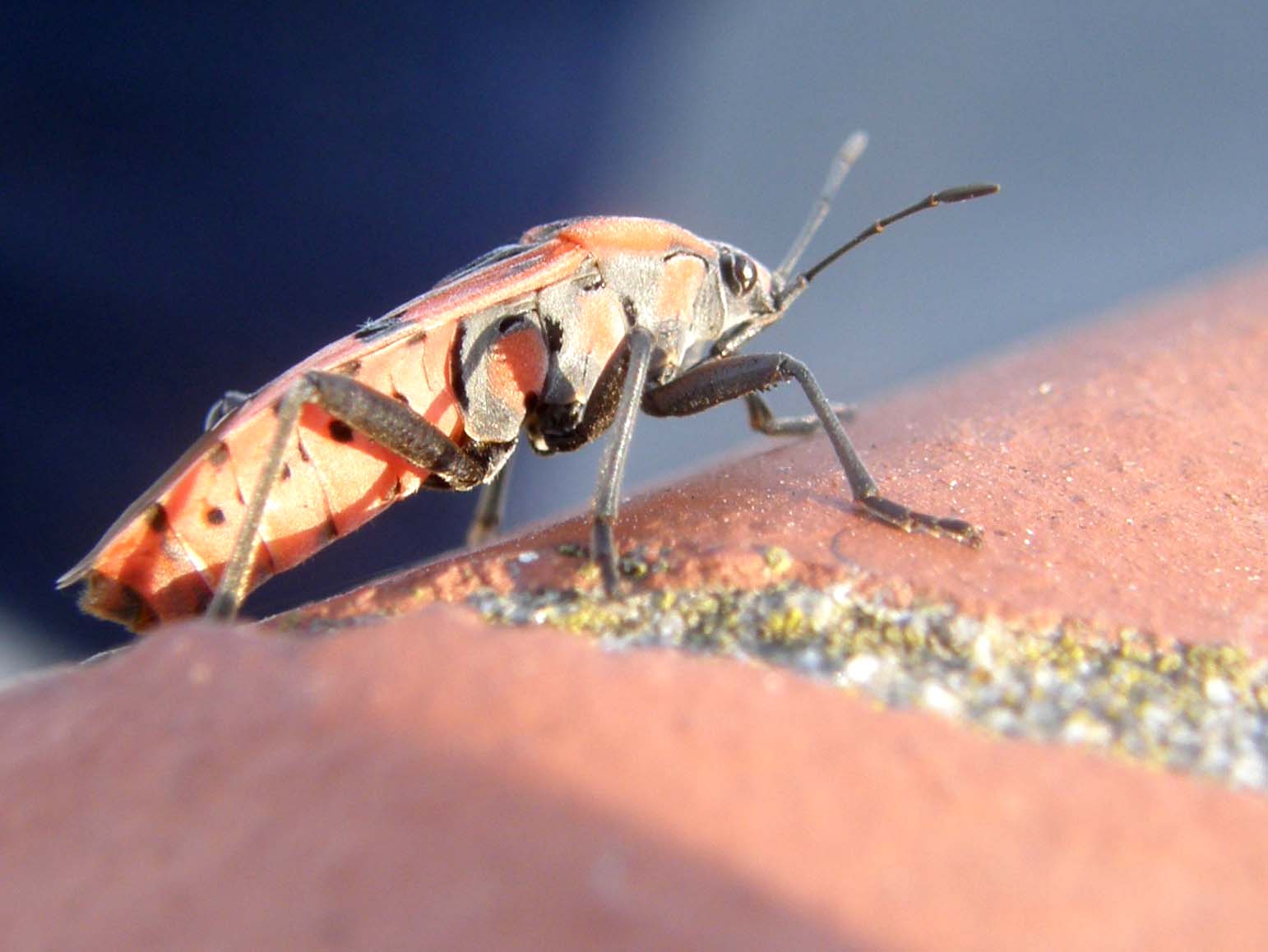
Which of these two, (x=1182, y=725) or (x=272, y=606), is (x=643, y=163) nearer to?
(x=272, y=606)

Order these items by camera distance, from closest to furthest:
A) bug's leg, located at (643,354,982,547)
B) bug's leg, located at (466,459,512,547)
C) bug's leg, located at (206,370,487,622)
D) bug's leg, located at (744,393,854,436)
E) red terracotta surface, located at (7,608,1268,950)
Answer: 1. red terracotta surface, located at (7,608,1268,950)
2. bug's leg, located at (206,370,487,622)
3. bug's leg, located at (643,354,982,547)
4. bug's leg, located at (744,393,854,436)
5. bug's leg, located at (466,459,512,547)

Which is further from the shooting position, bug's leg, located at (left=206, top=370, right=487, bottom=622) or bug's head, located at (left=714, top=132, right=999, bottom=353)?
bug's head, located at (left=714, top=132, right=999, bottom=353)

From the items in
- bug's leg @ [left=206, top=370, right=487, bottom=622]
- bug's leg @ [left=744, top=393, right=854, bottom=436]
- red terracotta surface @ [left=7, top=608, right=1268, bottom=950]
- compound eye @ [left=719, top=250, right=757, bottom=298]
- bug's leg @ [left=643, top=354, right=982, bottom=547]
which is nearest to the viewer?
red terracotta surface @ [left=7, top=608, right=1268, bottom=950]

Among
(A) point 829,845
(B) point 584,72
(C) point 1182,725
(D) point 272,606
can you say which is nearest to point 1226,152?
(B) point 584,72

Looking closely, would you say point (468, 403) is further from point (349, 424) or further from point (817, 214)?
point (817, 214)

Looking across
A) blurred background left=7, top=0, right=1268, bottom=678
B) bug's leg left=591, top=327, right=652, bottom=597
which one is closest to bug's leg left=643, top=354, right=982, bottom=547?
bug's leg left=591, top=327, right=652, bottom=597

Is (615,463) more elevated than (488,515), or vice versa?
(615,463)

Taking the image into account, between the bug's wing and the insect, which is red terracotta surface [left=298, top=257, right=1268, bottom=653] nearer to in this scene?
the insect

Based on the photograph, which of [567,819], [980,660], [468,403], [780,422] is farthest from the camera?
[780,422]

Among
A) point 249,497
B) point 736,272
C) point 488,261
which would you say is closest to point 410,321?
point 488,261
